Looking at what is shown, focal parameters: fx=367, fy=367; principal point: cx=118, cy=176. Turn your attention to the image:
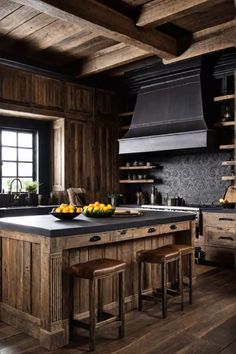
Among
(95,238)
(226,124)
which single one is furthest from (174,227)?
(226,124)

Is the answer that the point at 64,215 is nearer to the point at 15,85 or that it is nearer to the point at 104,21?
the point at 104,21

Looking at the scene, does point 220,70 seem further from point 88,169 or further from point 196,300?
point 196,300

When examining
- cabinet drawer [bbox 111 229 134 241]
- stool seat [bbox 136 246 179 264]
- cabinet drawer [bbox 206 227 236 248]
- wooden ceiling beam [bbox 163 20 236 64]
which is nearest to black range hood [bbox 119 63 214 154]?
wooden ceiling beam [bbox 163 20 236 64]

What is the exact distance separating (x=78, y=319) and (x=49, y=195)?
3.45 metres

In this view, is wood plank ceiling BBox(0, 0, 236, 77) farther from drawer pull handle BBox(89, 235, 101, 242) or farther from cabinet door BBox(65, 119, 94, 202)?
drawer pull handle BBox(89, 235, 101, 242)

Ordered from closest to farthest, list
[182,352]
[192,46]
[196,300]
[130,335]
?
[182,352]
[130,335]
[196,300]
[192,46]

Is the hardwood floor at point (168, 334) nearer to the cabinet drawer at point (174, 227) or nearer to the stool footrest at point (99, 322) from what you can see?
the stool footrest at point (99, 322)

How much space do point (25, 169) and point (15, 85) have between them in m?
1.44

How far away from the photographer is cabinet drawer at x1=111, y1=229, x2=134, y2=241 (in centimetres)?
326

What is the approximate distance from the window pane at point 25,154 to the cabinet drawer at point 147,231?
3239 millimetres

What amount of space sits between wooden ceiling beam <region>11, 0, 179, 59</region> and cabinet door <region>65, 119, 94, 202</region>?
1980 millimetres

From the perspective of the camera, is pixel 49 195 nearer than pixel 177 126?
No

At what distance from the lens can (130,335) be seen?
2941mm

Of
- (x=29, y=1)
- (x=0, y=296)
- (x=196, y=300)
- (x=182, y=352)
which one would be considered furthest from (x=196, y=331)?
(x=29, y=1)
